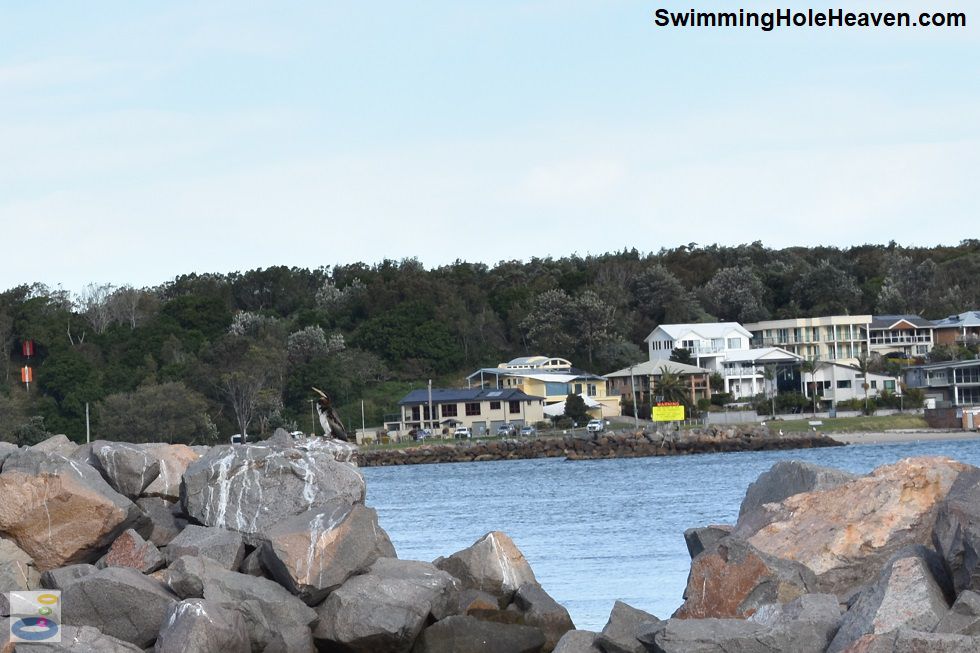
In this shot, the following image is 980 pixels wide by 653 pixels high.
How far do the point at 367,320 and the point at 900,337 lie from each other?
35.3 meters

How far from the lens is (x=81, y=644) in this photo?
36.4 ft

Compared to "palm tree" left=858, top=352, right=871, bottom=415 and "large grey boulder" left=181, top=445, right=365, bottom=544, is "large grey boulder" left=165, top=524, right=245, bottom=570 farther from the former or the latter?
"palm tree" left=858, top=352, right=871, bottom=415

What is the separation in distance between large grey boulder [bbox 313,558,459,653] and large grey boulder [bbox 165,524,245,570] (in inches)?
48.6

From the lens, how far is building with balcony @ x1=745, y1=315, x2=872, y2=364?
95.3 meters

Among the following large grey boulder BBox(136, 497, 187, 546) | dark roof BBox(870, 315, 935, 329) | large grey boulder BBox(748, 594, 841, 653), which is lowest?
large grey boulder BBox(748, 594, 841, 653)

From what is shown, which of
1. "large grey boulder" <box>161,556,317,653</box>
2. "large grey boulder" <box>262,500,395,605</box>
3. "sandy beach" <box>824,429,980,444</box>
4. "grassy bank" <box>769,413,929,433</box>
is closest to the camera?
"large grey boulder" <box>161,556,317,653</box>

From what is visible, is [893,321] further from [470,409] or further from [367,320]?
[367,320]

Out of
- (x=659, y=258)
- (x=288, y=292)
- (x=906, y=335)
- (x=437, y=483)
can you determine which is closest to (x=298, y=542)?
(x=437, y=483)

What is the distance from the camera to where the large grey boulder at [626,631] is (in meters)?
11.0

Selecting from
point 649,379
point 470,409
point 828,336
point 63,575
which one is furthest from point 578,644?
point 828,336

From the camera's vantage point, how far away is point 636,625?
11578mm

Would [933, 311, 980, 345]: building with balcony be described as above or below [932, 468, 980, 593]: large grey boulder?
above

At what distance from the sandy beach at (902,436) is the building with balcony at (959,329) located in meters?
21.3

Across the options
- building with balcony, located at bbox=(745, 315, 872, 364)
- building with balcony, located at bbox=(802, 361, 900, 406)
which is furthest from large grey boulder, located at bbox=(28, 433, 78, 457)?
building with balcony, located at bbox=(745, 315, 872, 364)
